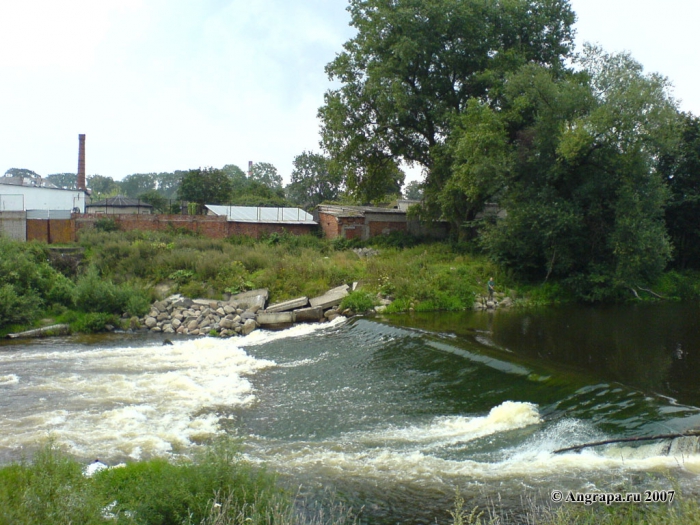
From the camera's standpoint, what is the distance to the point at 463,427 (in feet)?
32.6

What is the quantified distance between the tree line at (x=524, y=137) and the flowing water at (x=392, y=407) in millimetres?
7641

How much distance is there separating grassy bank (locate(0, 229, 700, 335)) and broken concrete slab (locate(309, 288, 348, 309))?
0.41m

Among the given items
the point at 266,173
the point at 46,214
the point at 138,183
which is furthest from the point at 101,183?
the point at 46,214

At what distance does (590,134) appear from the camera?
22.8 metres

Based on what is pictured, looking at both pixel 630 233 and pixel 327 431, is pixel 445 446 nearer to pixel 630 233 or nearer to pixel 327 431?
pixel 327 431

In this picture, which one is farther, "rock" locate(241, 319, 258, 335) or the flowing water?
"rock" locate(241, 319, 258, 335)

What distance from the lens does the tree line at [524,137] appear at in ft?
76.2

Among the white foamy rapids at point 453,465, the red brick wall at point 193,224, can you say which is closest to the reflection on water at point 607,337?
the white foamy rapids at point 453,465

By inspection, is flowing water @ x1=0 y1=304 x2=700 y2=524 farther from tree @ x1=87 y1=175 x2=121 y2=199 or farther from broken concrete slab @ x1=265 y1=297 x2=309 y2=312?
tree @ x1=87 y1=175 x2=121 y2=199

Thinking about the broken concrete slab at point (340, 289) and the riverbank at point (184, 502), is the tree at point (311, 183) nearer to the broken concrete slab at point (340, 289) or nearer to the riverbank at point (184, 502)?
the broken concrete slab at point (340, 289)

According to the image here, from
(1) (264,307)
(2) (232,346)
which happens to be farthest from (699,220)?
(2) (232,346)

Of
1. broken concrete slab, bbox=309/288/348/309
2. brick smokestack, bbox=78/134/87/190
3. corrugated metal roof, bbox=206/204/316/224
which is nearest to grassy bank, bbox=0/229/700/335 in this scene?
broken concrete slab, bbox=309/288/348/309

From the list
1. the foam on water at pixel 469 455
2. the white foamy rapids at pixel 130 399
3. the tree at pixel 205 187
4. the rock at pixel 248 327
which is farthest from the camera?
the tree at pixel 205 187

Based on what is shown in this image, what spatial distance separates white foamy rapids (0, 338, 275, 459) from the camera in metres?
9.46
